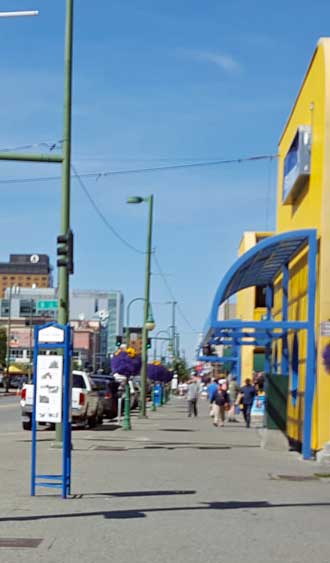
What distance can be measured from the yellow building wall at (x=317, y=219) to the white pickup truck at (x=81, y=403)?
644cm

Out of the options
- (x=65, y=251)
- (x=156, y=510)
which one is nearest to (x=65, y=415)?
(x=156, y=510)

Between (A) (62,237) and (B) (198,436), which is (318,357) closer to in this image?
(A) (62,237)

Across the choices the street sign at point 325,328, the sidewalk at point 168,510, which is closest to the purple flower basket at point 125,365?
the sidewalk at point 168,510

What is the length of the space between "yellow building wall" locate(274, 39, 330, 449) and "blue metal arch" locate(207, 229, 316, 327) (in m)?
0.39

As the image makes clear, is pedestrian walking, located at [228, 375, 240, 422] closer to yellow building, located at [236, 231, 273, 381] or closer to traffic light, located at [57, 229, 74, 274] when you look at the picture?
yellow building, located at [236, 231, 273, 381]

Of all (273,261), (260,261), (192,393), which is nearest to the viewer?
(260,261)

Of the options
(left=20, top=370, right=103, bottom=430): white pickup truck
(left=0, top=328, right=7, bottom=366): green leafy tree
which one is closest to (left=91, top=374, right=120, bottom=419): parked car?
(left=20, top=370, right=103, bottom=430): white pickup truck

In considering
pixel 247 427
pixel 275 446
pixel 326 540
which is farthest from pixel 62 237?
pixel 247 427

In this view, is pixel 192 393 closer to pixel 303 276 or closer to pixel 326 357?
pixel 303 276

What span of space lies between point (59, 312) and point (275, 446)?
6.92 meters

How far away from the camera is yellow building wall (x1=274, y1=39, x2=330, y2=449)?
2019 centimetres

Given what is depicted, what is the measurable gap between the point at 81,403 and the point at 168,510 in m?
16.5

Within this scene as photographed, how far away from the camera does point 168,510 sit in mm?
12258

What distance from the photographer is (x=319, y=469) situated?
731 inches
